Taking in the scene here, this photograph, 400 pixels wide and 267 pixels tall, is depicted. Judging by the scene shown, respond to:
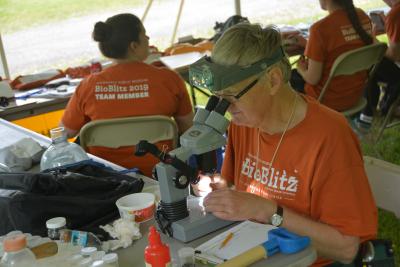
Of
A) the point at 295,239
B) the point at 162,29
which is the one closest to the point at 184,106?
the point at 295,239

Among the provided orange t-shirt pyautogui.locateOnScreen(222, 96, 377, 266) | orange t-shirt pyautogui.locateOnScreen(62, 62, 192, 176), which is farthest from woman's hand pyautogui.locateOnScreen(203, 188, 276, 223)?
orange t-shirt pyautogui.locateOnScreen(62, 62, 192, 176)

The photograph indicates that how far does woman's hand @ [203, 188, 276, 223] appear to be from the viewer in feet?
4.59

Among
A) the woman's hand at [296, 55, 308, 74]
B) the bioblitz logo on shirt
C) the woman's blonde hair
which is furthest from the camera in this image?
the woman's hand at [296, 55, 308, 74]

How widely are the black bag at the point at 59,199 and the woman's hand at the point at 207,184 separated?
184 mm

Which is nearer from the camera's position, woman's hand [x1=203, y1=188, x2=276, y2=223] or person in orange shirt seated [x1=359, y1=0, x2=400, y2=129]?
woman's hand [x1=203, y1=188, x2=276, y2=223]

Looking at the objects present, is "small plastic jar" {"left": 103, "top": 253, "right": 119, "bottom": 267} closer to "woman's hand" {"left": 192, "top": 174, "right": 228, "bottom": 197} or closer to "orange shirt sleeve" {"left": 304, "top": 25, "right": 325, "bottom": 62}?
"woman's hand" {"left": 192, "top": 174, "right": 228, "bottom": 197}

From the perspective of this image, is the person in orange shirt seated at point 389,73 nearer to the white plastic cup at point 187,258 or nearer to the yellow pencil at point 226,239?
the yellow pencil at point 226,239

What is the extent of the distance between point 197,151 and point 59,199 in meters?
0.44

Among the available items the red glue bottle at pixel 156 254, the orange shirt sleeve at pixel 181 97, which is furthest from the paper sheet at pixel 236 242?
the orange shirt sleeve at pixel 181 97

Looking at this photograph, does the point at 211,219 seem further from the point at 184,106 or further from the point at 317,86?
the point at 317,86

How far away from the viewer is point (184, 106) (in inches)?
111

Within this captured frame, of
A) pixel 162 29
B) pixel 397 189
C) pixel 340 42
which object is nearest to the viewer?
pixel 397 189

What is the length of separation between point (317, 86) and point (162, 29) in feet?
16.4

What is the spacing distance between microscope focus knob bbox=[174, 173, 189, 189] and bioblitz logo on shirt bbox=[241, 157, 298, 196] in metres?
0.36
